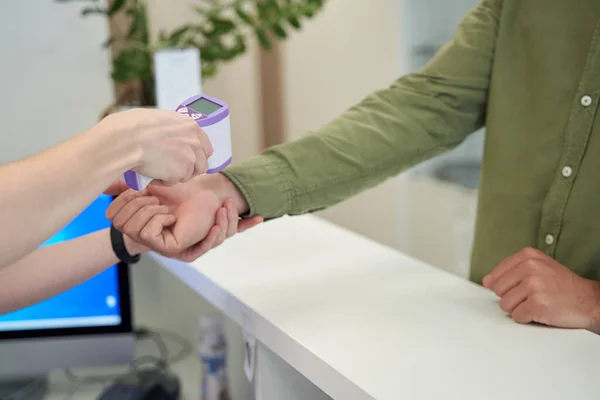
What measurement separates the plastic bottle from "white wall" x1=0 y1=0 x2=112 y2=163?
58cm

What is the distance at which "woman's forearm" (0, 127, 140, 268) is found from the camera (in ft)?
1.94

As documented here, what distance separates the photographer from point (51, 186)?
60 cm

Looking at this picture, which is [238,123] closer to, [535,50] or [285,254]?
[285,254]

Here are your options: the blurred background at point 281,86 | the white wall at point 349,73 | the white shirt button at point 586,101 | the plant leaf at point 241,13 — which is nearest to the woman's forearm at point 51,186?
the white shirt button at point 586,101

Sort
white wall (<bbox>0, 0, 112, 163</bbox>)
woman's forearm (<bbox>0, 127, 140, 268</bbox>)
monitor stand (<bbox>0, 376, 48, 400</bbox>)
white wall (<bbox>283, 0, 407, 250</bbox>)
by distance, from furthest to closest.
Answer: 1. white wall (<bbox>283, 0, 407, 250</bbox>)
2. white wall (<bbox>0, 0, 112, 163</bbox>)
3. monitor stand (<bbox>0, 376, 48, 400</bbox>)
4. woman's forearm (<bbox>0, 127, 140, 268</bbox>)

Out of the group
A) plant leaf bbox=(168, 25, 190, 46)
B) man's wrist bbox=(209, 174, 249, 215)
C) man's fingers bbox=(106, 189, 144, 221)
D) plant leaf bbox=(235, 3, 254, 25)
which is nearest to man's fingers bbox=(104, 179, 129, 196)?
man's fingers bbox=(106, 189, 144, 221)

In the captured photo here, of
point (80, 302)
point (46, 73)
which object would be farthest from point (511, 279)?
point (46, 73)

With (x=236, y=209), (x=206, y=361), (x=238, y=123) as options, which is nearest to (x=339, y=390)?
(x=236, y=209)

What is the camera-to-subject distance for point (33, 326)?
1194 millimetres

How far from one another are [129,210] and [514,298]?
51 centimetres

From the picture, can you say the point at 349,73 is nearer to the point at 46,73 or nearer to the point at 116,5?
the point at 116,5

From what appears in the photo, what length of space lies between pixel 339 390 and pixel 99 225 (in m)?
0.70

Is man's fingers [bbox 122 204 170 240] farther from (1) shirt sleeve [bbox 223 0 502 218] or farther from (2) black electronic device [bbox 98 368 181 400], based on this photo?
(2) black electronic device [bbox 98 368 181 400]

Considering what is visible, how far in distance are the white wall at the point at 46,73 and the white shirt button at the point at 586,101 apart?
100 centimetres
